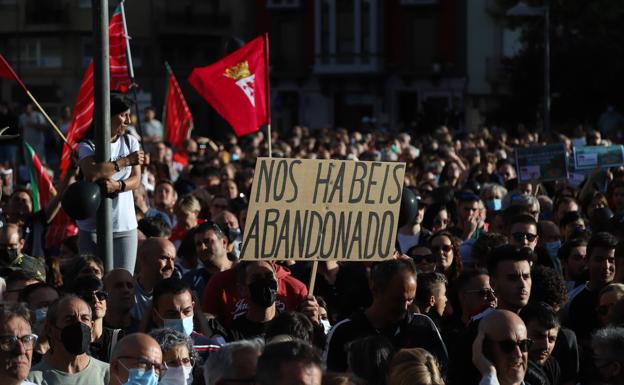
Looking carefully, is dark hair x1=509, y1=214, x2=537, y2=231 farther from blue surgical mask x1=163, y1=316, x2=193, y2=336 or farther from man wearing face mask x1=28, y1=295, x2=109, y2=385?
man wearing face mask x1=28, y1=295, x2=109, y2=385

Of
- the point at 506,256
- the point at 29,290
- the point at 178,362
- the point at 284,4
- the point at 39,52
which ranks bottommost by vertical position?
the point at 178,362

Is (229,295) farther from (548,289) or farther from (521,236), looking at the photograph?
(521,236)

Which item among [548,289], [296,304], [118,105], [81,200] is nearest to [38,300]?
[81,200]

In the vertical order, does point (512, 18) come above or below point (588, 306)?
above

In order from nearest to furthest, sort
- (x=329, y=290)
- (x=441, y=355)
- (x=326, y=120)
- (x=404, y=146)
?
1. (x=441, y=355)
2. (x=329, y=290)
3. (x=404, y=146)
4. (x=326, y=120)

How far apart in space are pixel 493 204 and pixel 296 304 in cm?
606

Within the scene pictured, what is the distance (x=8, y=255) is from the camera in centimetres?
1059

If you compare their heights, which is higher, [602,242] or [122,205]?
[122,205]

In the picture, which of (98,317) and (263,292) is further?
(263,292)

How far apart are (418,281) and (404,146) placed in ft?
56.7

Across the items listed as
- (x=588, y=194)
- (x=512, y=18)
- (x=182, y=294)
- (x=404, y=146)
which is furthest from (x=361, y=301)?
(x=512, y=18)

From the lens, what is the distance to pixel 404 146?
83.7ft

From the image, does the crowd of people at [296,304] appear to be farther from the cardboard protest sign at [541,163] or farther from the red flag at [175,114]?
the red flag at [175,114]

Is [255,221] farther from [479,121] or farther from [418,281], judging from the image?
[479,121]
